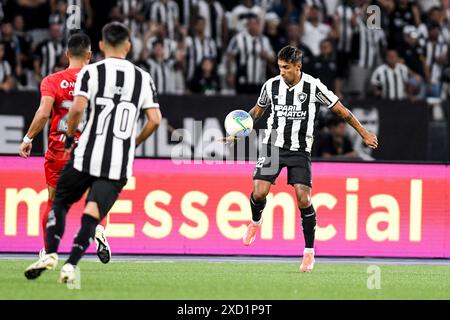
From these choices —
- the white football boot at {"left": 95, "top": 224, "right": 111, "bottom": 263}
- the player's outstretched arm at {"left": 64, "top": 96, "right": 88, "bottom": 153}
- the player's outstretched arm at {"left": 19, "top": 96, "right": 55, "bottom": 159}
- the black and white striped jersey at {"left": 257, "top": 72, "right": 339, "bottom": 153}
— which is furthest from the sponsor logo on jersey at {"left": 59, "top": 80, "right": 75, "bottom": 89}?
the black and white striped jersey at {"left": 257, "top": 72, "right": 339, "bottom": 153}

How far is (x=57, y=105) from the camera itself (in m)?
9.69

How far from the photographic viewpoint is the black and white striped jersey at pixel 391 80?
56.1 ft

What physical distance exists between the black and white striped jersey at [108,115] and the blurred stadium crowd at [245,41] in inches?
314

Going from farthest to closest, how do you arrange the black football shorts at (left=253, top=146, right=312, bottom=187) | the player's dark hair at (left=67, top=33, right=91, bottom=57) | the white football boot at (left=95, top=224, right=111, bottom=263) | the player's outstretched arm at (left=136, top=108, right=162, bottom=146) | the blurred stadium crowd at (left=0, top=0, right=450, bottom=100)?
the blurred stadium crowd at (left=0, top=0, right=450, bottom=100) → the black football shorts at (left=253, top=146, right=312, bottom=187) → the white football boot at (left=95, top=224, right=111, bottom=263) → the player's dark hair at (left=67, top=33, right=91, bottom=57) → the player's outstretched arm at (left=136, top=108, right=162, bottom=146)

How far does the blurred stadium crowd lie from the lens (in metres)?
16.5

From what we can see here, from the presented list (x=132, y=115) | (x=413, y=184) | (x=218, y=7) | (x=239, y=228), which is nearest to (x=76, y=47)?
(x=132, y=115)

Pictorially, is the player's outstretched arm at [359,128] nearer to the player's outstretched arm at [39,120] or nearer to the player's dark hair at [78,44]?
the player's dark hair at [78,44]

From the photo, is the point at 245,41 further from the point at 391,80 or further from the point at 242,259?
the point at 242,259

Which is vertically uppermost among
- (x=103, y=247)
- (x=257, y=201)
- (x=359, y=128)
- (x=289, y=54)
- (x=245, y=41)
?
(x=245, y=41)

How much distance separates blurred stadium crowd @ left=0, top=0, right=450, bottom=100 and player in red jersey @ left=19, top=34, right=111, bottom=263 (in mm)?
6330

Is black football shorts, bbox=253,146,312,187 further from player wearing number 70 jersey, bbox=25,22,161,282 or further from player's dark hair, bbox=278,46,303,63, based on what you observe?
player wearing number 70 jersey, bbox=25,22,161,282

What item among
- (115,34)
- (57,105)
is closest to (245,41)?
(57,105)

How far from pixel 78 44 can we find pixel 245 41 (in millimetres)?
7761

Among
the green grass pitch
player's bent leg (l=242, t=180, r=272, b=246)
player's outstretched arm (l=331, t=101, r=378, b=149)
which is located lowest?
the green grass pitch
